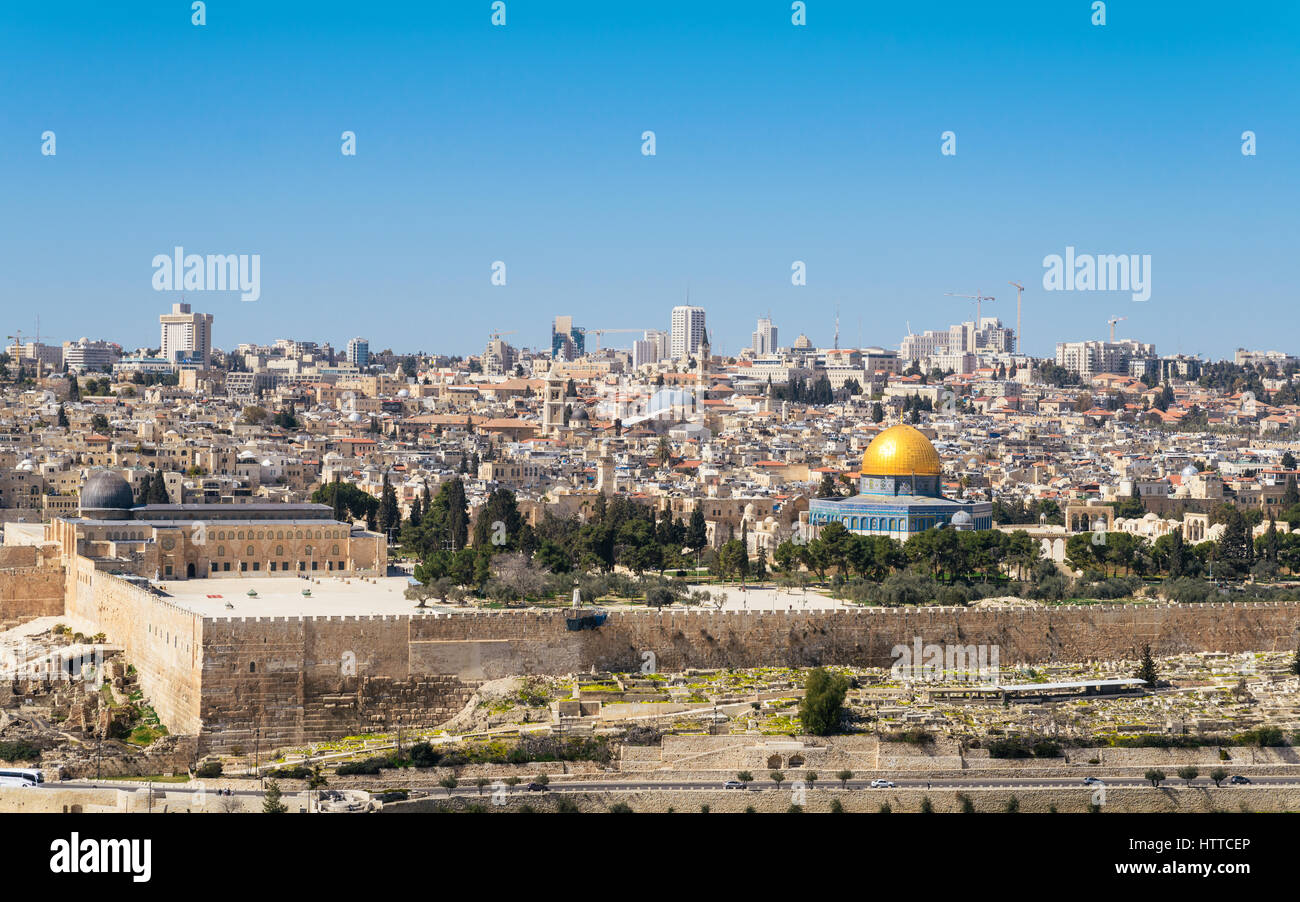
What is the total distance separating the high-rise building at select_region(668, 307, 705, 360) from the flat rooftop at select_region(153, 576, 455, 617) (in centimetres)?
12815

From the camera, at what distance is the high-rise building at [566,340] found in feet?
530

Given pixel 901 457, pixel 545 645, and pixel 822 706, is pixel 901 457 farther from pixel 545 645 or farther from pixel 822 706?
pixel 822 706

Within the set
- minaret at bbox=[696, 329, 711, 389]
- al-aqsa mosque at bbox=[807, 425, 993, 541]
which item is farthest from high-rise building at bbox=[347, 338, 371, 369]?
al-aqsa mosque at bbox=[807, 425, 993, 541]

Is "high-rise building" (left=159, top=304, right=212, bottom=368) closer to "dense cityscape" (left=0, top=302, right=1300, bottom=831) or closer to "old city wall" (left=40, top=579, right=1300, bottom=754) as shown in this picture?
"dense cityscape" (left=0, top=302, right=1300, bottom=831)

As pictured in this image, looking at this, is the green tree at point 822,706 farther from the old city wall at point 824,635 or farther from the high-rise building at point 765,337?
the high-rise building at point 765,337

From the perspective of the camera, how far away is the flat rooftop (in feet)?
105

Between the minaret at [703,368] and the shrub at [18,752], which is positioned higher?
the minaret at [703,368]

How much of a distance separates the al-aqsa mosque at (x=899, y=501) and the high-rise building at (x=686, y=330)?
384 feet

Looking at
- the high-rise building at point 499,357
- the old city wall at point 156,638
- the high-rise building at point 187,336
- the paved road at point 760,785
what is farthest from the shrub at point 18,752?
the high-rise building at point 499,357

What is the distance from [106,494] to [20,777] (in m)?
14.7


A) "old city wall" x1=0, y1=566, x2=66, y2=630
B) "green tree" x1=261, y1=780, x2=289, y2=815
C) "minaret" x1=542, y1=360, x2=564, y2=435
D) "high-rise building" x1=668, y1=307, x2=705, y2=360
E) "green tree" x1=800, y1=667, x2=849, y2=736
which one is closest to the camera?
"green tree" x1=261, y1=780, x2=289, y2=815

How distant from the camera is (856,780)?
26.8 metres
